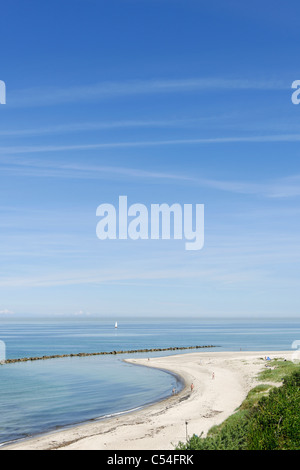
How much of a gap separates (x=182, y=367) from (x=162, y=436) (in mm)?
53311

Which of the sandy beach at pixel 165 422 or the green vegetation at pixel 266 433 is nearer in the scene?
the green vegetation at pixel 266 433

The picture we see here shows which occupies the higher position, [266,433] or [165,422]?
[266,433]

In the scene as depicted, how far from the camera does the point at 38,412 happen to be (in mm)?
51469

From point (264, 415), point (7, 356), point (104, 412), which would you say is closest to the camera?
point (264, 415)

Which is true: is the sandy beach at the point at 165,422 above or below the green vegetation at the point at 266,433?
below

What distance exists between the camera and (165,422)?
140 ft

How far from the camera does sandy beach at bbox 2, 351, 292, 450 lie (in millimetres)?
36031

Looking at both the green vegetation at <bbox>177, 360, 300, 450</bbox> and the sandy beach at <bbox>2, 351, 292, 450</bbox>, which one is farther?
the sandy beach at <bbox>2, 351, 292, 450</bbox>

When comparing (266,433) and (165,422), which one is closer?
(266,433)

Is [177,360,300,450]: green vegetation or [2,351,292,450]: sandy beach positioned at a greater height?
[177,360,300,450]: green vegetation

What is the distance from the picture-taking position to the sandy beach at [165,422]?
1419 inches
